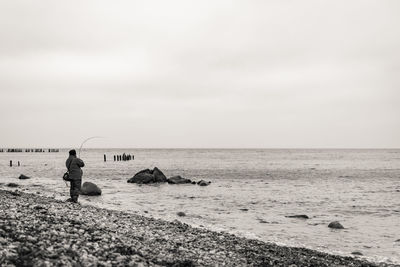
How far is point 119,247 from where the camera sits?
30.5ft

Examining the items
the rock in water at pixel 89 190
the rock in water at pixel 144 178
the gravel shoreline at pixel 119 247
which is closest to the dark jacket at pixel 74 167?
the gravel shoreline at pixel 119 247

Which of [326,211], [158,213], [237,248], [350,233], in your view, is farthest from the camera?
[326,211]

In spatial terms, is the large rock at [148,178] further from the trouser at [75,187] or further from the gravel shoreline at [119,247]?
the gravel shoreline at [119,247]

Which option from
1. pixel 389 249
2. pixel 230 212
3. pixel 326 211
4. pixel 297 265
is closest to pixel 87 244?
pixel 297 265

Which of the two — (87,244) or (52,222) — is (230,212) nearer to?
(52,222)

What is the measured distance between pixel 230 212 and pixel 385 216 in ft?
27.6

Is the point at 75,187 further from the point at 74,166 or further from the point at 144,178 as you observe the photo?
the point at 144,178

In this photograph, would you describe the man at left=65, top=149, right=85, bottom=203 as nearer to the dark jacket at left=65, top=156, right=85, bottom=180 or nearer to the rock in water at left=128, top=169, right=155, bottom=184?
the dark jacket at left=65, top=156, right=85, bottom=180

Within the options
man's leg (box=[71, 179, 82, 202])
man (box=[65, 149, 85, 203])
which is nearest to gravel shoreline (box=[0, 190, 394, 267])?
man (box=[65, 149, 85, 203])

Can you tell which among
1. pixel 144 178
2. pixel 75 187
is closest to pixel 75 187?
pixel 75 187

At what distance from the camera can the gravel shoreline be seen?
791 cm

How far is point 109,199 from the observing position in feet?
89.5

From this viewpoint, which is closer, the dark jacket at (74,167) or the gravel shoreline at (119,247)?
the gravel shoreline at (119,247)

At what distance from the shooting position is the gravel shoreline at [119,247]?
25.9 ft
